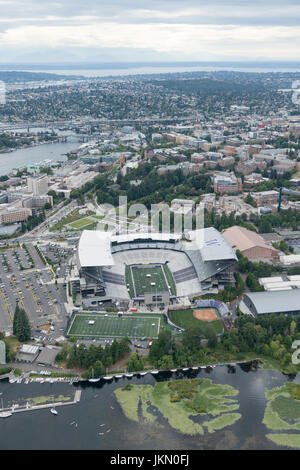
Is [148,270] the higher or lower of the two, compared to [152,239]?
lower

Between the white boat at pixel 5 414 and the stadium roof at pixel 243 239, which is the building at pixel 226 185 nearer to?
the stadium roof at pixel 243 239

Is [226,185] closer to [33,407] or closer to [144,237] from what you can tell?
[144,237]

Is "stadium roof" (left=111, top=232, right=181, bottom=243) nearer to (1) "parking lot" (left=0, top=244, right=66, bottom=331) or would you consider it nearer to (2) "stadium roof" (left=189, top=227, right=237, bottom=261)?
(2) "stadium roof" (left=189, top=227, right=237, bottom=261)

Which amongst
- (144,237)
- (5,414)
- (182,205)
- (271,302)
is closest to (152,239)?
(144,237)

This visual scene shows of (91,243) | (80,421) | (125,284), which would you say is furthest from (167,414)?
(91,243)

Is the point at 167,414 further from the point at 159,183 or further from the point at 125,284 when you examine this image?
the point at 159,183

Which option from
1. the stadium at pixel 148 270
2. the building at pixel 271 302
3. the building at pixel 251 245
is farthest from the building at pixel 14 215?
the building at pixel 271 302
